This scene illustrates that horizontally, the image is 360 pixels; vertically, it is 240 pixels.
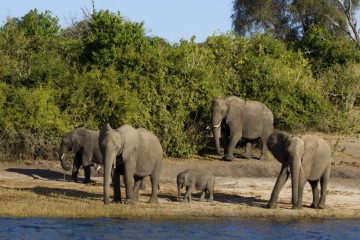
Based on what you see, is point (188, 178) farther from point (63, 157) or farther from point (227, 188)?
point (63, 157)

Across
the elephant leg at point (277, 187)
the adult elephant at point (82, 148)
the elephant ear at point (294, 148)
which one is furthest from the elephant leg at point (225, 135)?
the elephant ear at point (294, 148)

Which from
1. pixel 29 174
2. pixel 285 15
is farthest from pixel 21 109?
pixel 285 15

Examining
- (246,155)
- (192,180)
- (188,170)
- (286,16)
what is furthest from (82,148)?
(286,16)

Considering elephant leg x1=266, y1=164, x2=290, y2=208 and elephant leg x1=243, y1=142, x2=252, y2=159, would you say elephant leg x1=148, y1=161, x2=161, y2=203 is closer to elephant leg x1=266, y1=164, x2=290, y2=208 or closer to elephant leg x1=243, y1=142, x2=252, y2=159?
elephant leg x1=266, y1=164, x2=290, y2=208

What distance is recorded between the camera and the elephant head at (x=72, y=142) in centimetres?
2489

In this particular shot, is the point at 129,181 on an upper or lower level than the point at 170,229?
upper

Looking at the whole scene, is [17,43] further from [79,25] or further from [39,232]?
[39,232]

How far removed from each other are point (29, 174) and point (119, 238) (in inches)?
317

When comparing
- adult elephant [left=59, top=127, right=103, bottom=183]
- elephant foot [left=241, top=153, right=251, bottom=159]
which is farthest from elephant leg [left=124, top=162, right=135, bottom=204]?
elephant foot [left=241, top=153, right=251, bottom=159]

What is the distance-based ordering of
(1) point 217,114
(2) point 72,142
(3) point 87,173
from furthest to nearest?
(1) point 217,114, (2) point 72,142, (3) point 87,173

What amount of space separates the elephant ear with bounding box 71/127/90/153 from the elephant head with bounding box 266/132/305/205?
5.36 m

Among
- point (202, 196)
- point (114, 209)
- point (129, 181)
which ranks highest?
point (129, 181)

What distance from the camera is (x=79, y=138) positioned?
2492 cm

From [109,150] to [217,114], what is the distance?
9460 mm
